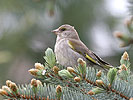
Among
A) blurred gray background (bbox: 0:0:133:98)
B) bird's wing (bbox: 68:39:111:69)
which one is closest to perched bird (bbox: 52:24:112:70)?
bird's wing (bbox: 68:39:111:69)

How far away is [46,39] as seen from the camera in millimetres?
→ 5496

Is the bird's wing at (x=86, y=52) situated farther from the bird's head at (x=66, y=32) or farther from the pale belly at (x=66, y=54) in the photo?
the bird's head at (x=66, y=32)

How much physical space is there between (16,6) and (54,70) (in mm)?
3144

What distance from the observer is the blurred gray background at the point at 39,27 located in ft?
16.9

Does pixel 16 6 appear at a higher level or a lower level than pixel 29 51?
higher

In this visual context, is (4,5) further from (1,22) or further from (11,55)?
(11,55)

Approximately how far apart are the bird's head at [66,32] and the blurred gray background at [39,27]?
0.35 metres

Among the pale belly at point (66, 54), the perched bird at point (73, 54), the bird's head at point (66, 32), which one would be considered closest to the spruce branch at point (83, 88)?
the perched bird at point (73, 54)

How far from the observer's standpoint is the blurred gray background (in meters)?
5.15

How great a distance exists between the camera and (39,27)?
5.48 m

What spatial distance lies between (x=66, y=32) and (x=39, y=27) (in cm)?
82

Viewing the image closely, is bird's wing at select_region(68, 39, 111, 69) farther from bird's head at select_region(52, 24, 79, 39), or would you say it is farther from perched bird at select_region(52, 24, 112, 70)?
bird's head at select_region(52, 24, 79, 39)

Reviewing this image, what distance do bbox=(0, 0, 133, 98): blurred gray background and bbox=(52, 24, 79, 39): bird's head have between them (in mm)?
348

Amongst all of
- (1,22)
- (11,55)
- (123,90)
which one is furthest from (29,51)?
(123,90)
